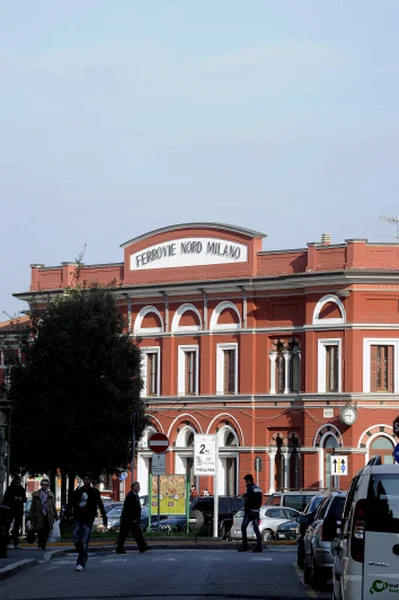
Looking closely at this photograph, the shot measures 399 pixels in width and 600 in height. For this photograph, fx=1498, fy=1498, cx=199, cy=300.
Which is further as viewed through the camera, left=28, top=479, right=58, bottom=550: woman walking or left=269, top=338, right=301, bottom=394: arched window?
left=269, top=338, right=301, bottom=394: arched window

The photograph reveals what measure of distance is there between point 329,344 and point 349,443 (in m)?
4.62

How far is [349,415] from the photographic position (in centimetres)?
6450

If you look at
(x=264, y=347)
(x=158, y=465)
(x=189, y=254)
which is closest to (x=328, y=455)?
(x=264, y=347)

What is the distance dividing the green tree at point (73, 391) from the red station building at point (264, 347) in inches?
571

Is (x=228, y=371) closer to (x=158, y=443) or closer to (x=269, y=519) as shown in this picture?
(x=269, y=519)

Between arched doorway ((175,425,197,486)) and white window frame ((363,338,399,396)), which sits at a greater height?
white window frame ((363,338,399,396))

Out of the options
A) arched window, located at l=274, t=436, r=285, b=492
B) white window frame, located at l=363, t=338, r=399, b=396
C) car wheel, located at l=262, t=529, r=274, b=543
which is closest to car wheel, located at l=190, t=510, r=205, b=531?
car wheel, located at l=262, t=529, r=274, b=543

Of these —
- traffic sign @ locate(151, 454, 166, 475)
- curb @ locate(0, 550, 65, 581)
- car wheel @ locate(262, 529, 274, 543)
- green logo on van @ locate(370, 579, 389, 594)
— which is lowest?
car wheel @ locate(262, 529, 274, 543)

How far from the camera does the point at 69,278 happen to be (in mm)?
75500

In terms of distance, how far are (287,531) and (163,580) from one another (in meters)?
21.6

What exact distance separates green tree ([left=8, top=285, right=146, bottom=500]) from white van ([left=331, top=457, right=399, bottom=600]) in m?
34.3

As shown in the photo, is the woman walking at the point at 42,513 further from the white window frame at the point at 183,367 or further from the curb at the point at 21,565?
the white window frame at the point at 183,367

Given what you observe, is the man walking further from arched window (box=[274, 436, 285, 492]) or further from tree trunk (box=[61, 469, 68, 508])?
arched window (box=[274, 436, 285, 492])

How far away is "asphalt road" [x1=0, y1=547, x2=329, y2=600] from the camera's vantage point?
20062 millimetres
